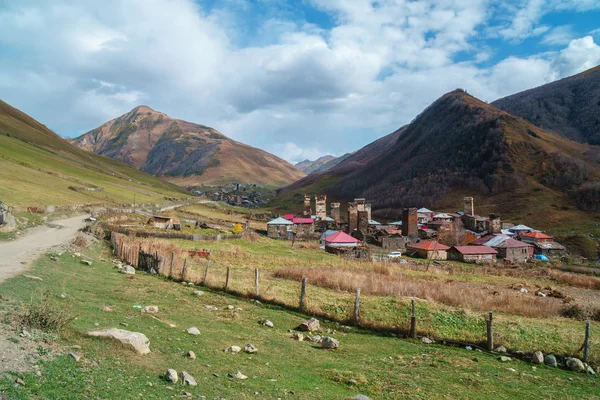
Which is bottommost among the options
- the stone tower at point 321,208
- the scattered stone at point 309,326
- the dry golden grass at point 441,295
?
the dry golden grass at point 441,295

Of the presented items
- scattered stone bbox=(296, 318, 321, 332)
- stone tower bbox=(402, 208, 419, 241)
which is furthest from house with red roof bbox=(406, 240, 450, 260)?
scattered stone bbox=(296, 318, 321, 332)

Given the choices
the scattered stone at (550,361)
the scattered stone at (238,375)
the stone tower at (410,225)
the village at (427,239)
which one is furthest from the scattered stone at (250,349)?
the stone tower at (410,225)

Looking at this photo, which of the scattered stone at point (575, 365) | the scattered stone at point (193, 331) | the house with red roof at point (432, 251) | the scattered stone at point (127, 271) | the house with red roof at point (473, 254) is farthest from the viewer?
the house with red roof at point (432, 251)

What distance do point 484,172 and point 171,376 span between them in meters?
142

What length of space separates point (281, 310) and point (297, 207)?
132 m

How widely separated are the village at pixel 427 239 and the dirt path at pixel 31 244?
97.7 ft

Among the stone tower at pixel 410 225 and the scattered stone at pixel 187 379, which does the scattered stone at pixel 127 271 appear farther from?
the stone tower at pixel 410 225

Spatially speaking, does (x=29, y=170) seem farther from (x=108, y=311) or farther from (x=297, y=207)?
(x=297, y=207)

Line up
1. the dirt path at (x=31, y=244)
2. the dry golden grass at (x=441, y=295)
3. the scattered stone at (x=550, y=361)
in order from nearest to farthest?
the scattered stone at (x=550, y=361)
the dirt path at (x=31, y=244)
the dry golden grass at (x=441, y=295)

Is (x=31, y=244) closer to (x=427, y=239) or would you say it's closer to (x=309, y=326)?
(x=309, y=326)

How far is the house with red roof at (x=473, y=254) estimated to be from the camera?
54.5 metres

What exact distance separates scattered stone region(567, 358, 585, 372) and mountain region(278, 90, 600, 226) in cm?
8496

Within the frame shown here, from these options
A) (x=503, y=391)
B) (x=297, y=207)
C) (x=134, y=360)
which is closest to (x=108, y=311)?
(x=134, y=360)

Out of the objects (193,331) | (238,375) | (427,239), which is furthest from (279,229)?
(238,375)
